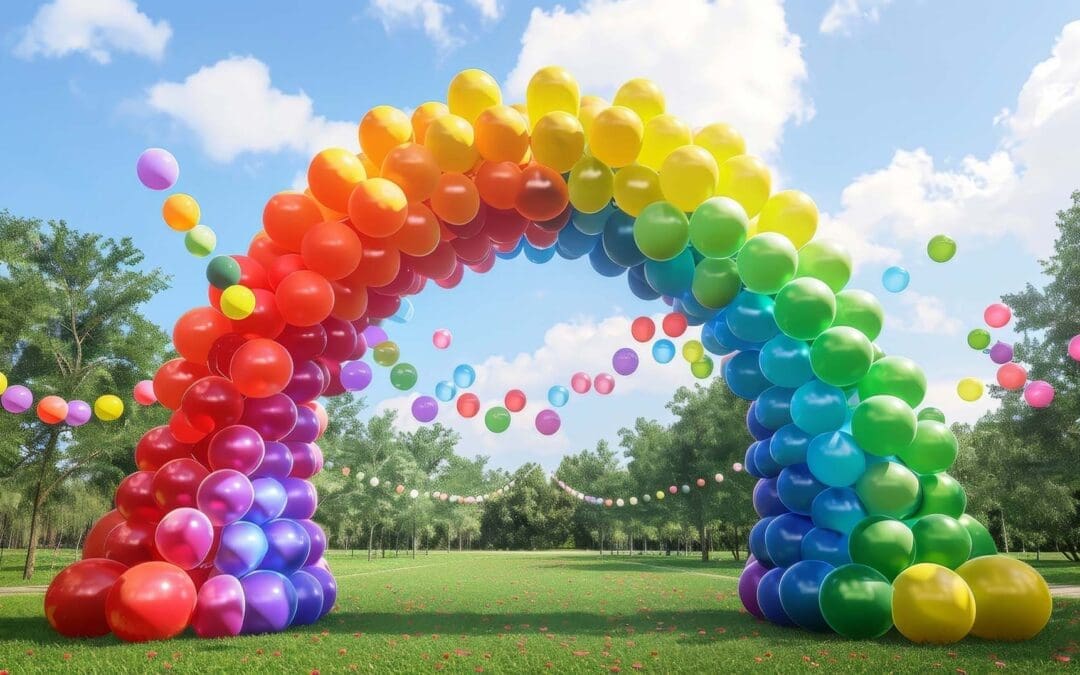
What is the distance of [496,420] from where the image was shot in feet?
39.3

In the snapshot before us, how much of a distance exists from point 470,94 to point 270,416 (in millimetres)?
4609

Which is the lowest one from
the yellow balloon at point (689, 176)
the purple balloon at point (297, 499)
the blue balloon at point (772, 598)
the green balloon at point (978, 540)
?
the blue balloon at point (772, 598)

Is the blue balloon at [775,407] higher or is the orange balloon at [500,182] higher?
the orange balloon at [500,182]

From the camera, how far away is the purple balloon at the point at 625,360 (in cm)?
1163

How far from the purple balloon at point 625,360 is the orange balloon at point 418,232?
4154 millimetres

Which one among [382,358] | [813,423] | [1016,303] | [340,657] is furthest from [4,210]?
[1016,303]

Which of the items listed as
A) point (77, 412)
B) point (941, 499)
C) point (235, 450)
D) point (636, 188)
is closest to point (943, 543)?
point (941, 499)

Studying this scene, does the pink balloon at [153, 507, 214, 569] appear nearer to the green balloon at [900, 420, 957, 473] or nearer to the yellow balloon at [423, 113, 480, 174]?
the yellow balloon at [423, 113, 480, 174]

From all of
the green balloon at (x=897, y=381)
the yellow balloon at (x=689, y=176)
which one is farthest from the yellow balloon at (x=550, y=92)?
the green balloon at (x=897, y=381)

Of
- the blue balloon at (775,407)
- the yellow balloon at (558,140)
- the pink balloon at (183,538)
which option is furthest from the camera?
the blue balloon at (775,407)

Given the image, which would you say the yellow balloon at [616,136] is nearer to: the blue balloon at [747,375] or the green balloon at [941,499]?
the blue balloon at [747,375]

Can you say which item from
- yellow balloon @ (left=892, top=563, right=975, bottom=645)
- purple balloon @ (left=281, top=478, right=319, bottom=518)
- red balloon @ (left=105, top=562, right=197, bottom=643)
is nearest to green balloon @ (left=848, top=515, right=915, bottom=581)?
yellow balloon @ (left=892, top=563, right=975, bottom=645)

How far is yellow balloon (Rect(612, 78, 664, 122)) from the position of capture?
9078 millimetres

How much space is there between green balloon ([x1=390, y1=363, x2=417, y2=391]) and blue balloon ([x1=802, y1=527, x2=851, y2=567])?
6119mm
